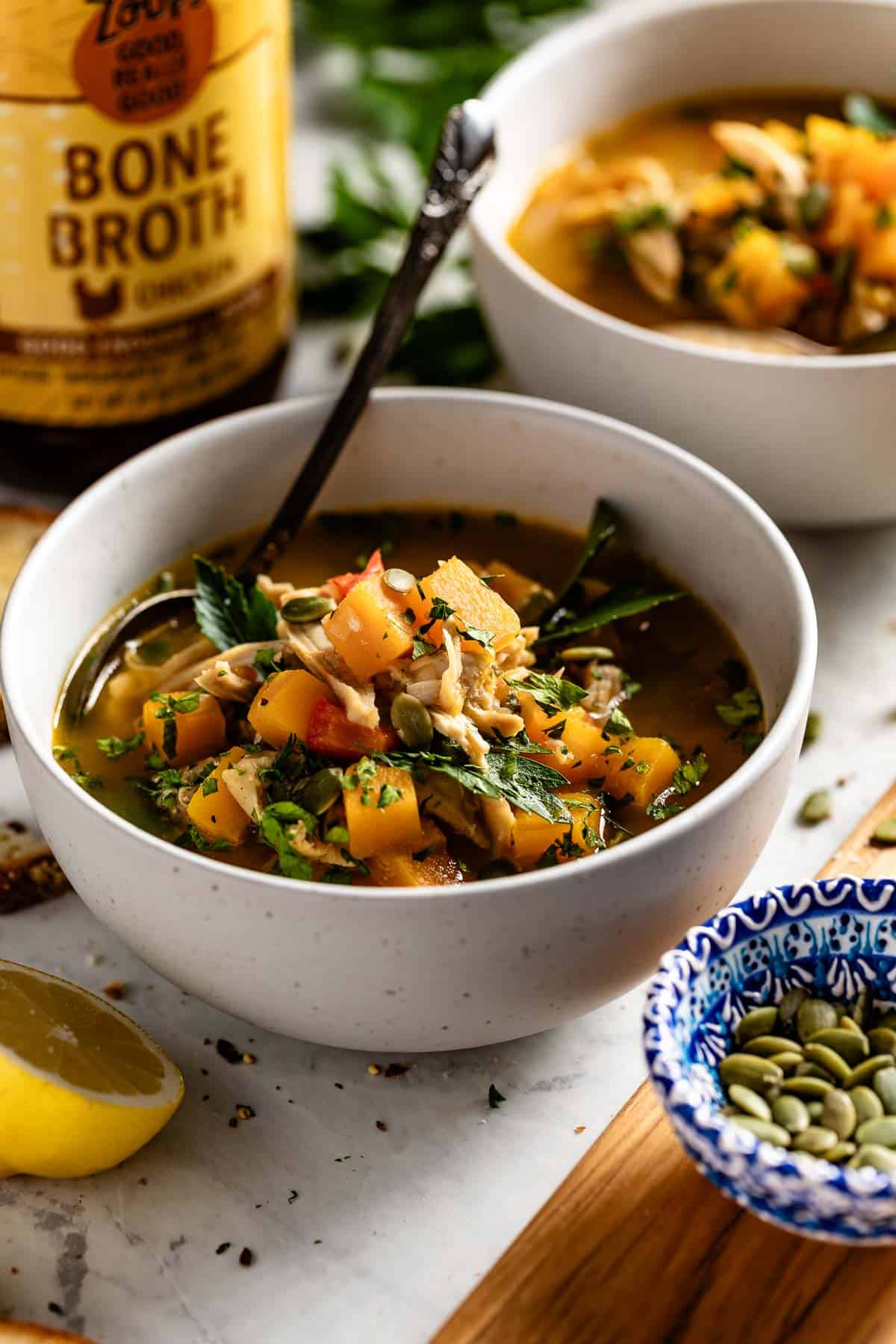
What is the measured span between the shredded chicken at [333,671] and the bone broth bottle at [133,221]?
1030mm

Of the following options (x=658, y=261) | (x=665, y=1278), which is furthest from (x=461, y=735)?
(x=658, y=261)

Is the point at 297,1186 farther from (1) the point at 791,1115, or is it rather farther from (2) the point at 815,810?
(2) the point at 815,810

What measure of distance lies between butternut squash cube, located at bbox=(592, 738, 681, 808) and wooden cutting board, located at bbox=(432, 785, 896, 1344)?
0.51 meters

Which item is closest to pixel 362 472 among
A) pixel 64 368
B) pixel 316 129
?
pixel 64 368

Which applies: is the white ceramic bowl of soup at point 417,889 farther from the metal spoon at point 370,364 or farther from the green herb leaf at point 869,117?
the green herb leaf at point 869,117

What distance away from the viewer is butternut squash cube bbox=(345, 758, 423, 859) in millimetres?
2051

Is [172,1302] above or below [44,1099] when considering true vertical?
below

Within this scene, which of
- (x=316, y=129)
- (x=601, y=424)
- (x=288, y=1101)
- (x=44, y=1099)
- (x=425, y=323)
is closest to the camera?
(x=44, y=1099)

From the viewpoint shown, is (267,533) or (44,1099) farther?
(267,533)

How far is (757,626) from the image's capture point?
8.34ft

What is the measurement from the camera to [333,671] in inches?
87.7

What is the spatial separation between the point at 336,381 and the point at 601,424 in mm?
1077

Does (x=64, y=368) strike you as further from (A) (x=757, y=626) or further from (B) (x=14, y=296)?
(A) (x=757, y=626)

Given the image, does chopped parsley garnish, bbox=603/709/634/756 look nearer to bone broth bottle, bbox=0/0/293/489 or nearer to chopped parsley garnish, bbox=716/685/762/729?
chopped parsley garnish, bbox=716/685/762/729
